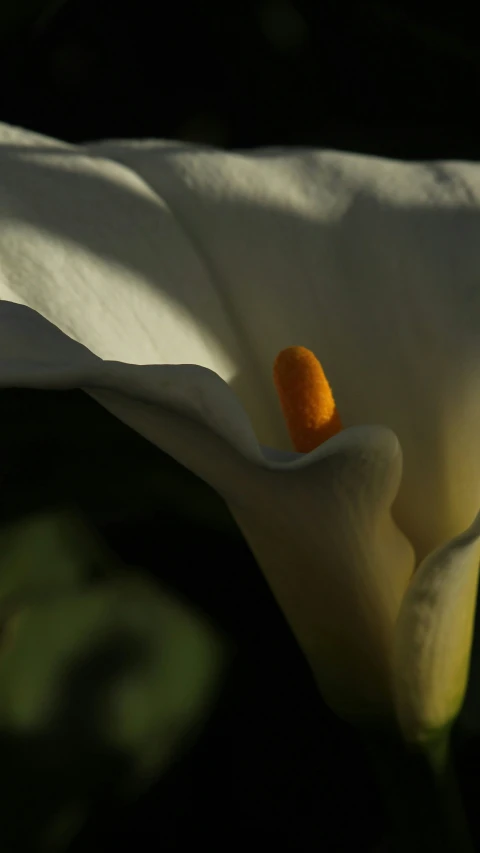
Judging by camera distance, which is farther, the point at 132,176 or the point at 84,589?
the point at 84,589

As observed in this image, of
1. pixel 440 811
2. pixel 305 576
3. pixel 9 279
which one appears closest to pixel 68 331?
pixel 9 279

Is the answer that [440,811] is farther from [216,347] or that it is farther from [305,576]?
[216,347]

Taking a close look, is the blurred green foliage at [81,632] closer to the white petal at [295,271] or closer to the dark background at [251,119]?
the dark background at [251,119]

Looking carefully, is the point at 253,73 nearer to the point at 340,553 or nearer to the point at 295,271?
the point at 295,271

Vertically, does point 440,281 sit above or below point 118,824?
above

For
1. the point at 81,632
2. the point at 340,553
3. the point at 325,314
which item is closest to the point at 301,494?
the point at 340,553

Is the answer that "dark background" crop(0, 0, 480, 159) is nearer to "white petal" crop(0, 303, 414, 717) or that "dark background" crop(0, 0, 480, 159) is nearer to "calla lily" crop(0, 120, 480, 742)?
"calla lily" crop(0, 120, 480, 742)

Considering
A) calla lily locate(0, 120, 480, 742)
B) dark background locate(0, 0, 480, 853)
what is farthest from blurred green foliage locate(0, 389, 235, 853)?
calla lily locate(0, 120, 480, 742)
